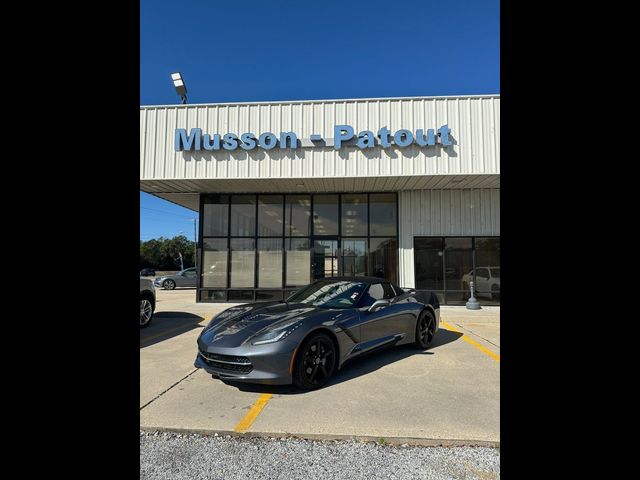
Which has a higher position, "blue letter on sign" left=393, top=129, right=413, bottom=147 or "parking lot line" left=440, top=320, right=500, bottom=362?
"blue letter on sign" left=393, top=129, right=413, bottom=147

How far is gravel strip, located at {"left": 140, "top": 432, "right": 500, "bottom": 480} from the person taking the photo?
247 cm

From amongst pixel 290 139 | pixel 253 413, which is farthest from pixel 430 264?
pixel 253 413

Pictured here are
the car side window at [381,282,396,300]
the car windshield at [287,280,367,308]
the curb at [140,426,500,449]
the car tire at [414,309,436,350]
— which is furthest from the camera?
the car tire at [414,309,436,350]

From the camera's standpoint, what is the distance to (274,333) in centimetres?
393

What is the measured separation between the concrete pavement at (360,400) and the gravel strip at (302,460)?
141mm

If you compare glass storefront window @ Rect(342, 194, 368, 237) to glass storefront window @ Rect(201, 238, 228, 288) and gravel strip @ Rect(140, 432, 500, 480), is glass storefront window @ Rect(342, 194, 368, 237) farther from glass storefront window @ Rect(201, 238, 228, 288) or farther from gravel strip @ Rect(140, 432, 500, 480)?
gravel strip @ Rect(140, 432, 500, 480)

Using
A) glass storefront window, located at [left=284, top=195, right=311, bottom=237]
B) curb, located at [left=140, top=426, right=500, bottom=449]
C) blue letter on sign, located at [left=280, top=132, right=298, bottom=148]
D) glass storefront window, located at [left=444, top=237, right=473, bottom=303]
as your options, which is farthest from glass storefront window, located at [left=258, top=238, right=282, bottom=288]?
curb, located at [left=140, top=426, right=500, bottom=449]

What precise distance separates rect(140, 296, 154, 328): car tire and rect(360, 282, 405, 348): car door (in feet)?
17.8

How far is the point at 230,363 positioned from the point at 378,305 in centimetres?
217

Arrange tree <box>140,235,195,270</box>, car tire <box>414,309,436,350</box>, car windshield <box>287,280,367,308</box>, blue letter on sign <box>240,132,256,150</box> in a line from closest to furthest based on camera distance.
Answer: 1. car windshield <box>287,280,367,308</box>
2. car tire <box>414,309,436,350</box>
3. blue letter on sign <box>240,132,256,150</box>
4. tree <box>140,235,195,270</box>
